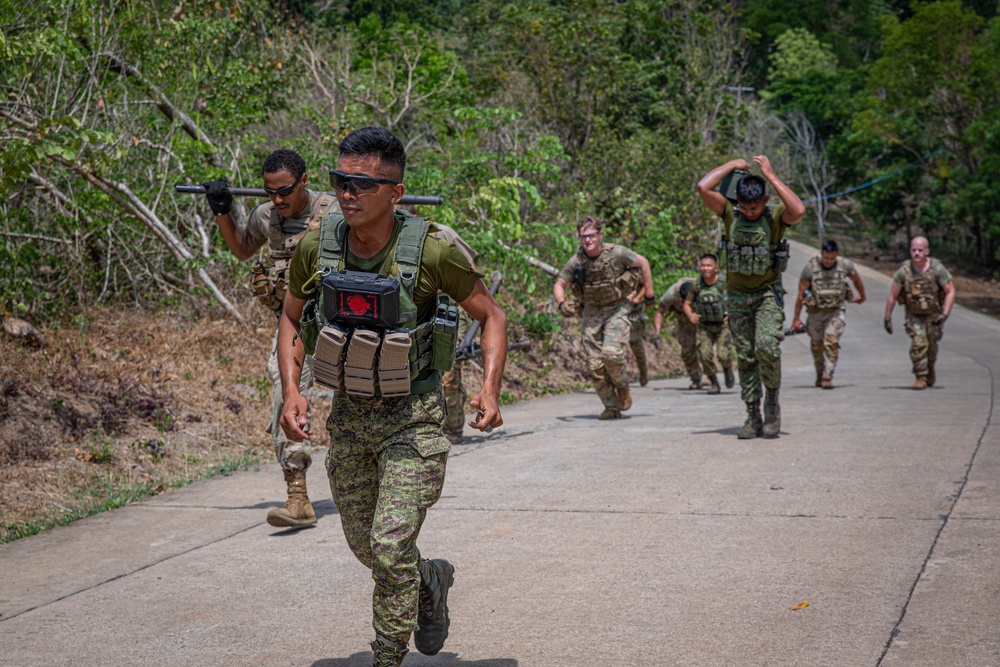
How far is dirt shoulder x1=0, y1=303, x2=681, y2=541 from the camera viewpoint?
7.92m

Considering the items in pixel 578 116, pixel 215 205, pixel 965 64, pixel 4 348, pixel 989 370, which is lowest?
pixel 989 370

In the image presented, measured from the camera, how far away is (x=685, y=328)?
16078mm

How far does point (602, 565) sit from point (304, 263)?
2.32 meters

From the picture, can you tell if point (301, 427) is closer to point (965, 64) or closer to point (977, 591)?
point (977, 591)

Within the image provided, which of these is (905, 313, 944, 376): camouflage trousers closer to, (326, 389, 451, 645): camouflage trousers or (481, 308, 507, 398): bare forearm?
(481, 308, 507, 398): bare forearm

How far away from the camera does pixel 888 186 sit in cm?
4872

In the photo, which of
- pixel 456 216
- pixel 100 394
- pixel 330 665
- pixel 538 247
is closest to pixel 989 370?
pixel 538 247

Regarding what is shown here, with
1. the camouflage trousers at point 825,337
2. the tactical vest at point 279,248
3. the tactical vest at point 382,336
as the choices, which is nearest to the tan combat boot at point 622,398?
the camouflage trousers at point 825,337

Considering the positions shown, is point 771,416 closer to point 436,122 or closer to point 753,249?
point 753,249

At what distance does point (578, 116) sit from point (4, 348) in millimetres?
16537

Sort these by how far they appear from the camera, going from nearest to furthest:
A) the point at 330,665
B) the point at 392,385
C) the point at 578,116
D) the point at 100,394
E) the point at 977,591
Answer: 1. the point at 392,385
2. the point at 330,665
3. the point at 977,591
4. the point at 100,394
5. the point at 578,116

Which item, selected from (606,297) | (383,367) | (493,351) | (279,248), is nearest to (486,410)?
(493,351)

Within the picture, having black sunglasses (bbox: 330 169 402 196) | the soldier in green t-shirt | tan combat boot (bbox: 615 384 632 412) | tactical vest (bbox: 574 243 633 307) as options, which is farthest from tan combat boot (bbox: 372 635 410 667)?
tan combat boot (bbox: 615 384 632 412)

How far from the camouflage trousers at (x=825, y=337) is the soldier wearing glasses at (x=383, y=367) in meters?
11.4
